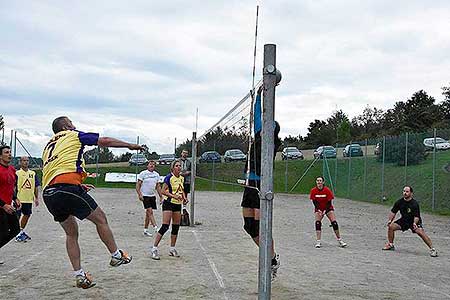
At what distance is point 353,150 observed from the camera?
3900 cm

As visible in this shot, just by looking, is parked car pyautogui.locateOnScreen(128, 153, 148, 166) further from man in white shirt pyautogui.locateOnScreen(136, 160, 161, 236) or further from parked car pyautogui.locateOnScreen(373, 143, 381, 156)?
man in white shirt pyautogui.locateOnScreen(136, 160, 161, 236)

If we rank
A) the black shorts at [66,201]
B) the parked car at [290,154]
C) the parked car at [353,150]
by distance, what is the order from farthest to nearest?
the parked car at [290,154] → the parked car at [353,150] → the black shorts at [66,201]


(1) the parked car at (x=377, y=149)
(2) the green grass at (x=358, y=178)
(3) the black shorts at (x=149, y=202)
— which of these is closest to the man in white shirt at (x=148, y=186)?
(3) the black shorts at (x=149, y=202)

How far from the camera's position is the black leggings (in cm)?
863

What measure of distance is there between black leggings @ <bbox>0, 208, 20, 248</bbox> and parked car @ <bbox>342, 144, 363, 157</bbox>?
31.0 m

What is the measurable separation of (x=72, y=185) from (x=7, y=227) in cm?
246

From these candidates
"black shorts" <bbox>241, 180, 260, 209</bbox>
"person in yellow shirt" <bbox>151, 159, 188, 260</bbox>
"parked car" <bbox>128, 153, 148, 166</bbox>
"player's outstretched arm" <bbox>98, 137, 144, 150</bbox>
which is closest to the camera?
"player's outstretched arm" <bbox>98, 137, 144, 150</bbox>

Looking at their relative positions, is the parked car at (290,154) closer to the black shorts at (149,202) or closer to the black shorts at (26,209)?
the black shorts at (149,202)

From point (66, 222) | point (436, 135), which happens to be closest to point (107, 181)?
point (436, 135)

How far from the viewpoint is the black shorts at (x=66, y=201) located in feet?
22.1

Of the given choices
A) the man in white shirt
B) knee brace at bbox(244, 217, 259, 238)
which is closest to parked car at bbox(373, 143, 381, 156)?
the man in white shirt

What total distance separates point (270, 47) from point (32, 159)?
3928cm

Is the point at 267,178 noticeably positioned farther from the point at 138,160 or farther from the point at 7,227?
the point at 138,160

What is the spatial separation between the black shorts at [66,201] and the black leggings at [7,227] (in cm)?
220
